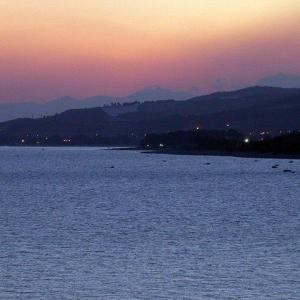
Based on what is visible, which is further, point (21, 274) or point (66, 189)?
point (66, 189)

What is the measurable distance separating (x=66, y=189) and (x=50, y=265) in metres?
51.5

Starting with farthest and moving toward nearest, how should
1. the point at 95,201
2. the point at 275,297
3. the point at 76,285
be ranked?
the point at 95,201 < the point at 76,285 < the point at 275,297

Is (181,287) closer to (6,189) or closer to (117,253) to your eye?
(117,253)

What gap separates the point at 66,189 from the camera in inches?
3125

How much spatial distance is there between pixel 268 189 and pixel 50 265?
160ft

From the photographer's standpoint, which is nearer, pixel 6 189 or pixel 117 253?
pixel 117 253

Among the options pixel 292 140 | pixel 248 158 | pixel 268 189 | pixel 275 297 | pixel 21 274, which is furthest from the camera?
pixel 248 158

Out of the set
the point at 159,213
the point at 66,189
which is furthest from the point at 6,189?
the point at 159,213

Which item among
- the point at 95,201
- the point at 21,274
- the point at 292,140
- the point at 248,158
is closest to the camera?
the point at 21,274

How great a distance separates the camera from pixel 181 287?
80.4 ft

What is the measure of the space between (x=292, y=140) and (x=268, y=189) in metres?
95.0

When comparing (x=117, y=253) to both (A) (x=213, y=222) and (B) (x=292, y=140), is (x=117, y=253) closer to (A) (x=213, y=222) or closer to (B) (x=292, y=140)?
(A) (x=213, y=222)

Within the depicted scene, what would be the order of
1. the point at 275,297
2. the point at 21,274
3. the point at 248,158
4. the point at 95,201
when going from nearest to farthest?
the point at 275,297 < the point at 21,274 < the point at 95,201 < the point at 248,158

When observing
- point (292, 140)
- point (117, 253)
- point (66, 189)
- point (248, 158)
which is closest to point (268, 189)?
point (66, 189)
